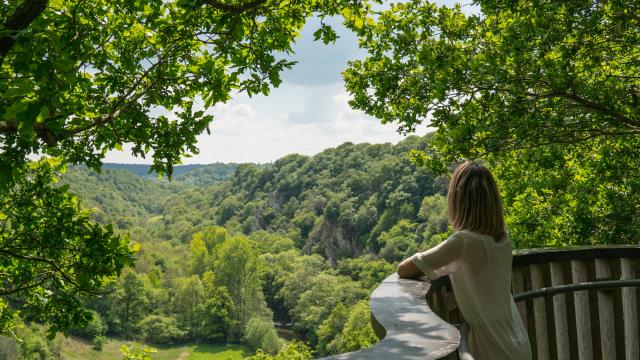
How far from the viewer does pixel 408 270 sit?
2.47 m

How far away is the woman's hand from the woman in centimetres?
15

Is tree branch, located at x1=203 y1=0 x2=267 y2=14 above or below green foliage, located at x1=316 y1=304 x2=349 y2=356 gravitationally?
above

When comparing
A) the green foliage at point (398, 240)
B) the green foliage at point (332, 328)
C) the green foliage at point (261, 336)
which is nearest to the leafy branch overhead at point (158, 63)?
the green foliage at point (332, 328)

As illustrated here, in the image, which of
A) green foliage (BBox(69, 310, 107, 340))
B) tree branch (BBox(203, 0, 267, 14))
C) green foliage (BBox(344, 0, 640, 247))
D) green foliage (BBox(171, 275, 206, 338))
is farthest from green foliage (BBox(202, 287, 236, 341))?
tree branch (BBox(203, 0, 267, 14))

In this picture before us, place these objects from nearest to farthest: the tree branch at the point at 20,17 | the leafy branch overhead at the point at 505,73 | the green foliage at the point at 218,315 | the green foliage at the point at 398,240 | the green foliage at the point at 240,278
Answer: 1. the tree branch at the point at 20,17
2. the leafy branch overhead at the point at 505,73
3. the green foliage at the point at 218,315
4. the green foliage at the point at 240,278
5. the green foliage at the point at 398,240

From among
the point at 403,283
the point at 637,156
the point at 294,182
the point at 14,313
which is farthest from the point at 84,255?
the point at 294,182

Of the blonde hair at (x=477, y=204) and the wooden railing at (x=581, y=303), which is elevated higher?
the blonde hair at (x=477, y=204)

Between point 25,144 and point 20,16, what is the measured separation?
105cm

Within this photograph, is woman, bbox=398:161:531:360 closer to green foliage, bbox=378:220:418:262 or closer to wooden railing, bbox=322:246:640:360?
wooden railing, bbox=322:246:640:360

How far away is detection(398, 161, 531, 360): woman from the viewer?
2.17m

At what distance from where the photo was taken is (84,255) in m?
5.39

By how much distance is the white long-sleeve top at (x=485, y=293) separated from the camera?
217 cm

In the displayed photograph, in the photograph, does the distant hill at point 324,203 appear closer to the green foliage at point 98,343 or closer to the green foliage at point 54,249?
the green foliage at point 98,343

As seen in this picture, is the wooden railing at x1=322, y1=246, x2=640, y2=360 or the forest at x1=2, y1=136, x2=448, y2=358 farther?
the forest at x1=2, y1=136, x2=448, y2=358
